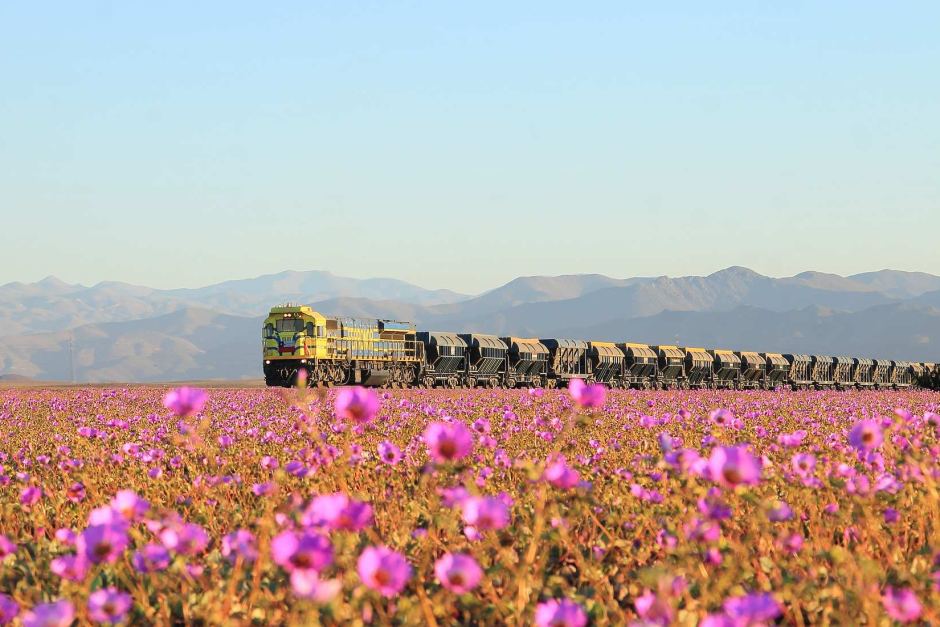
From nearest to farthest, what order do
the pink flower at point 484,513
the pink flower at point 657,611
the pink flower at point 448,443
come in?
the pink flower at point 657,611, the pink flower at point 484,513, the pink flower at point 448,443

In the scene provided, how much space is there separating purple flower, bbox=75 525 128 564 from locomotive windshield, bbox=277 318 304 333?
41545 mm

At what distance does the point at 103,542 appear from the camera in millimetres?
3721

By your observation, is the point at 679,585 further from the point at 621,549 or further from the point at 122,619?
the point at 621,549

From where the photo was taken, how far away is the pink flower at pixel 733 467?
3.64m

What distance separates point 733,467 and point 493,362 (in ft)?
172

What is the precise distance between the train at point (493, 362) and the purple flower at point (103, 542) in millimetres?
32969

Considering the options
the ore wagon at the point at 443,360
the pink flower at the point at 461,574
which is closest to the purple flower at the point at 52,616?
the pink flower at the point at 461,574

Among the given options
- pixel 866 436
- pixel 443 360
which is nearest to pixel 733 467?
pixel 866 436

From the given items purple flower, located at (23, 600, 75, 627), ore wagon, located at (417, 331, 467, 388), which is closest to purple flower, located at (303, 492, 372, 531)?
purple flower, located at (23, 600, 75, 627)

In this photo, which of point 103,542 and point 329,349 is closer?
point 103,542

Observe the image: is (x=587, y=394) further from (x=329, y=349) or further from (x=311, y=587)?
(x=329, y=349)

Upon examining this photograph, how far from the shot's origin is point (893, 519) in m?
5.35

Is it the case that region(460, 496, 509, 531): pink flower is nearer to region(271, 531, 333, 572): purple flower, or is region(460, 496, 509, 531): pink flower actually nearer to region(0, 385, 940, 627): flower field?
region(0, 385, 940, 627): flower field

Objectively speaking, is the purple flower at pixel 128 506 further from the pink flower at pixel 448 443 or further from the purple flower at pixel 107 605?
the pink flower at pixel 448 443
